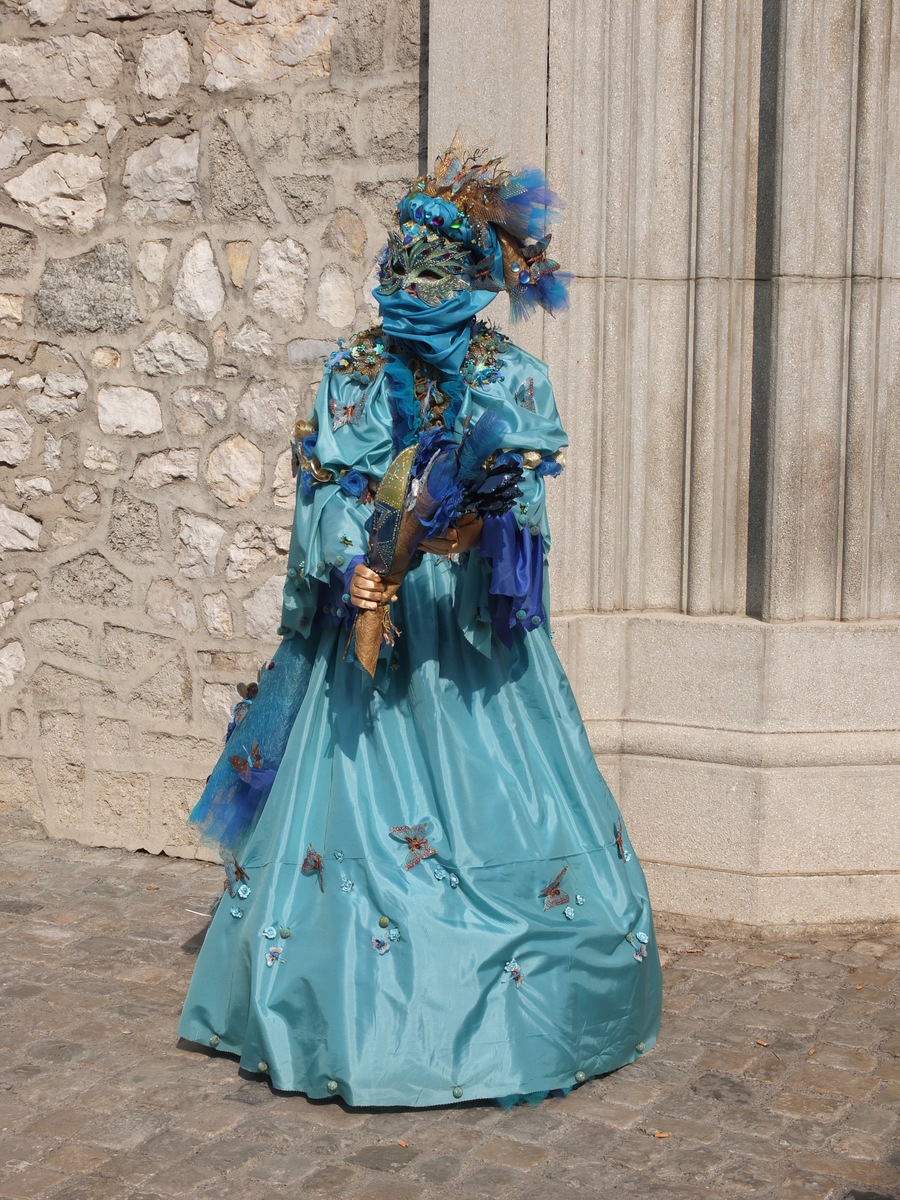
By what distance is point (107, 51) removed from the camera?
4.83 metres

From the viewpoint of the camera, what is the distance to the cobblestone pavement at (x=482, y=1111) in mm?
2865

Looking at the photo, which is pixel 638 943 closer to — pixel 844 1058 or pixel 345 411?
pixel 844 1058

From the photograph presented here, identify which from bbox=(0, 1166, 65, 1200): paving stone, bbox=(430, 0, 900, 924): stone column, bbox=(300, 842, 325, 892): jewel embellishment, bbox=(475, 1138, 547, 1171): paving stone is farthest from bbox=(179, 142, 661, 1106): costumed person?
bbox=(430, 0, 900, 924): stone column

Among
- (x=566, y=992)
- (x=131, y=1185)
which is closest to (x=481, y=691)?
(x=566, y=992)

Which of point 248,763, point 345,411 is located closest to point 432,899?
point 248,763

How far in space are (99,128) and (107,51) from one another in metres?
0.25

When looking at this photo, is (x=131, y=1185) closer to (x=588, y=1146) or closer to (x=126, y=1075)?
(x=126, y=1075)

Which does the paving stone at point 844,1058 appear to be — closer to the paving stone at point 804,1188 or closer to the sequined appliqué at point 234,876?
the paving stone at point 804,1188

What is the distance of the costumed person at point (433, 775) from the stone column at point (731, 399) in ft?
3.37

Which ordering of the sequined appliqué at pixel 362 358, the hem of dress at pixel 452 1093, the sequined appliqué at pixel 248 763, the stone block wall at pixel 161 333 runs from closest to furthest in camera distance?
1. the hem of dress at pixel 452 1093
2. the sequined appliqué at pixel 362 358
3. the sequined appliqué at pixel 248 763
4. the stone block wall at pixel 161 333

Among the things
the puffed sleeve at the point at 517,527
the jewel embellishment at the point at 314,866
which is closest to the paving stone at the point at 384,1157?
the jewel embellishment at the point at 314,866

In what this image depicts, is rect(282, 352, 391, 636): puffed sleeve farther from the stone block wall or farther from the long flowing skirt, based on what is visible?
the stone block wall

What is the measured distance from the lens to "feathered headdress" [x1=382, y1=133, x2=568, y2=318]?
3145 mm

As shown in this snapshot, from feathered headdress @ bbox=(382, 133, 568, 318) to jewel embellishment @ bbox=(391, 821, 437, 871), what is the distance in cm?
118
